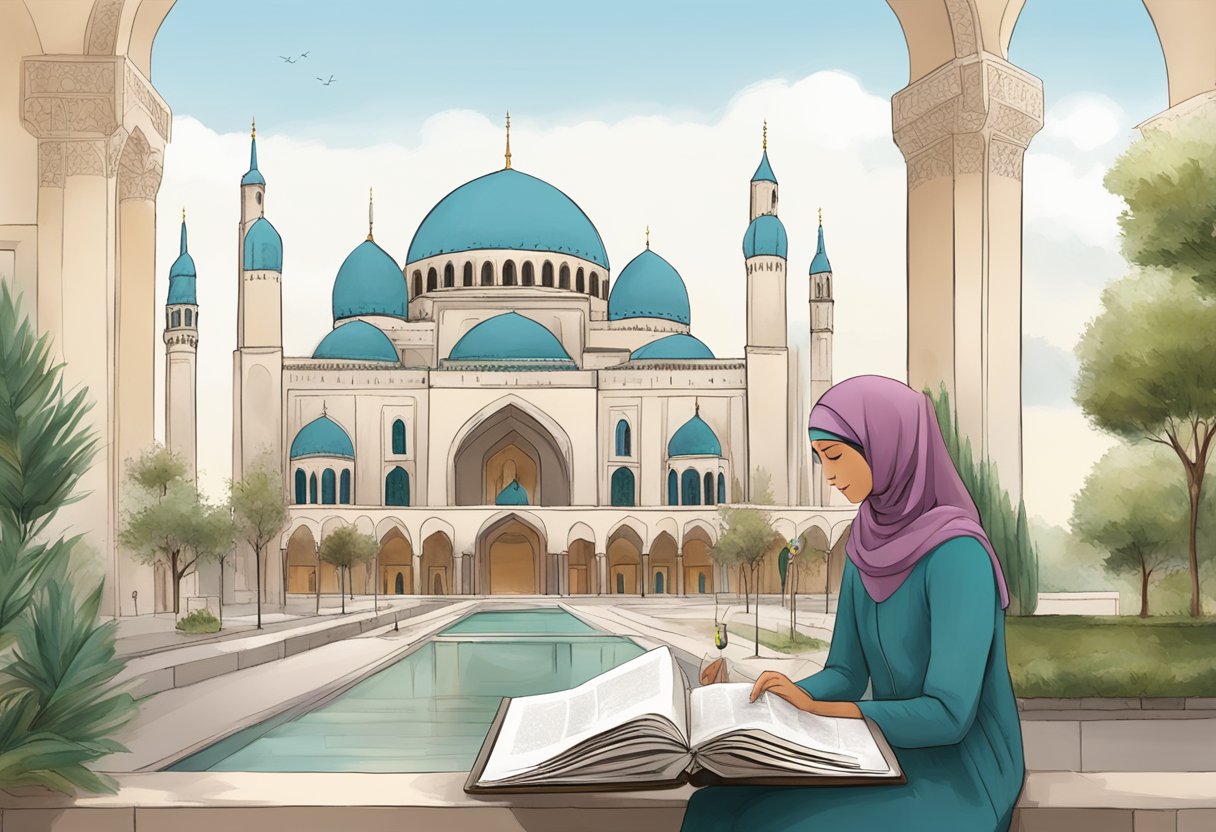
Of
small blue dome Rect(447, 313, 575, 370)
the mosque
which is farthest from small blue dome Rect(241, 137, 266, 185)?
small blue dome Rect(447, 313, 575, 370)

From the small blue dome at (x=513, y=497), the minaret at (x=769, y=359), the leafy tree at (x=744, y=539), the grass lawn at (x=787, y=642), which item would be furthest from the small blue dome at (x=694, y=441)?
the grass lawn at (x=787, y=642)

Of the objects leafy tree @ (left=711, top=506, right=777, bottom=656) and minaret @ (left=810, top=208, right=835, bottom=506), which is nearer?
minaret @ (left=810, top=208, right=835, bottom=506)

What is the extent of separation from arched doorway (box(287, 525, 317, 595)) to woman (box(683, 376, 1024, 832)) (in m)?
7.41

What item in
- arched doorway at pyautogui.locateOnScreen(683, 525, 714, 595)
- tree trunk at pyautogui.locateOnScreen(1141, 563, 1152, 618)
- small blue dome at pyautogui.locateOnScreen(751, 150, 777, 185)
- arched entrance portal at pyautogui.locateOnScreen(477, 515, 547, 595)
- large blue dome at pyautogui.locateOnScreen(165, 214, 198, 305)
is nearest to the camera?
tree trunk at pyautogui.locateOnScreen(1141, 563, 1152, 618)

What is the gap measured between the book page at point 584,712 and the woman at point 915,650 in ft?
0.36

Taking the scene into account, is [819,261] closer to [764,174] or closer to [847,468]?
[764,174]

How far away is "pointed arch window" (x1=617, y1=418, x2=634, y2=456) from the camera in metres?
13.3

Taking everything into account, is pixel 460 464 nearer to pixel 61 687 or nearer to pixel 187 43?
pixel 187 43

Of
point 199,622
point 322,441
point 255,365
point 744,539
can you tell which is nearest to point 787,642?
point 744,539

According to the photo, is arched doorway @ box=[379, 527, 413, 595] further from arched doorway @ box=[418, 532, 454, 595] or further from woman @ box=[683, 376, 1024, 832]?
woman @ box=[683, 376, 1024, 832]

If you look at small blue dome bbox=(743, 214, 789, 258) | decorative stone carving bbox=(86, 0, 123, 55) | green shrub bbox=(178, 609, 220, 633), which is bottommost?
green shrub bbox=(178, 609, 220, 633)

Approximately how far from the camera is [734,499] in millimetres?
8539

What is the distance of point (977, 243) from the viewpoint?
3.61 meters

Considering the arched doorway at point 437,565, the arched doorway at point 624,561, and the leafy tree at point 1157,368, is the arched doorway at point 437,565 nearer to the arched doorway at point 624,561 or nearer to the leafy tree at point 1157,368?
the arched doorway at point 624,561
